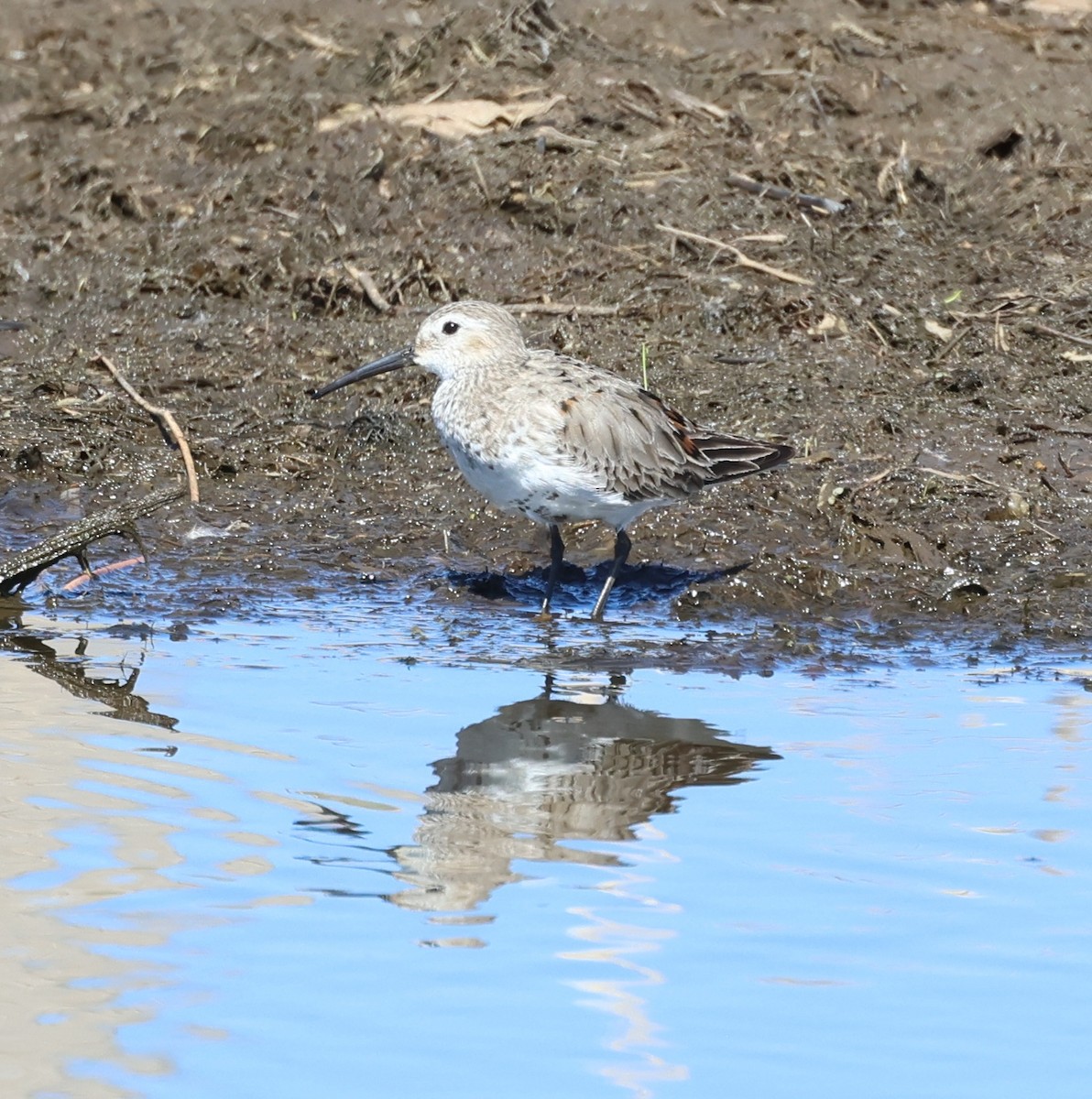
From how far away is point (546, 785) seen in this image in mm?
5793

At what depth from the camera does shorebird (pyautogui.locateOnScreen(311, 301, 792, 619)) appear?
7.74 metres

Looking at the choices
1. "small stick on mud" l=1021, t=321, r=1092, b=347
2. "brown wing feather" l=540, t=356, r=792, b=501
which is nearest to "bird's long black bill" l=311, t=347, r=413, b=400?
"brown wing feather" l=540, t=356, r=792, b=501

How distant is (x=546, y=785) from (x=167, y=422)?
4.44 meters

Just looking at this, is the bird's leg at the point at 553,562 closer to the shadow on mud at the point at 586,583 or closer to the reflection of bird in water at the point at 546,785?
the shadow on mud at the point at 586,583

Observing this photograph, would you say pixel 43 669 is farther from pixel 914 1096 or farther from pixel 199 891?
pixel 914 1096

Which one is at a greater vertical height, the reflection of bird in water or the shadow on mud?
the shadow on mud

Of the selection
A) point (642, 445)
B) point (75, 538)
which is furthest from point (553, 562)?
point (75, 538)

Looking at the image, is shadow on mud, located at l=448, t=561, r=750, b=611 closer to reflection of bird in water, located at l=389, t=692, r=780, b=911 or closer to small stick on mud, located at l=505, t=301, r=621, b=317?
reflection of bird in water, located at l=389, t=692, r=780, b=911

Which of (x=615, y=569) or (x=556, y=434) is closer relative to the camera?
(x=556, y=434)

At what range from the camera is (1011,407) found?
9.80m

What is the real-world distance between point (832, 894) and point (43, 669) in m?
3.44

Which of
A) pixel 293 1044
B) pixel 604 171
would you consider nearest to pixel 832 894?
pixel 293 1044

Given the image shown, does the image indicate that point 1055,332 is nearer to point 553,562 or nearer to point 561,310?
point 561,310

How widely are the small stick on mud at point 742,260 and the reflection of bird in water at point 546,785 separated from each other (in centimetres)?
470
